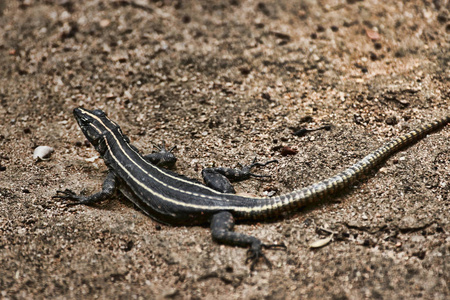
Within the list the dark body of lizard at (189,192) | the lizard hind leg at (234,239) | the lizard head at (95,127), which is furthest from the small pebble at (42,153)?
the lizard hind leg at (234,239)

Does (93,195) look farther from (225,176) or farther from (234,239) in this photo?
(234,239)

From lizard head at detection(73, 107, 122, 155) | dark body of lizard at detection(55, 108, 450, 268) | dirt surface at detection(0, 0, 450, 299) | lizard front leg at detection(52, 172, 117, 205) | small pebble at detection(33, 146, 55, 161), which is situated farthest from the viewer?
small pebble at detection(33, 146, 55, 161)

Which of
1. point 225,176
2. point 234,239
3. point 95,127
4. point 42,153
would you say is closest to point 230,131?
point 225,176

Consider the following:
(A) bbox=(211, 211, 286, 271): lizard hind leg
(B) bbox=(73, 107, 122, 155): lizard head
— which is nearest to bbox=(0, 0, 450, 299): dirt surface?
(A) bbox=(211, 211, 286, 271): lizard hind leg

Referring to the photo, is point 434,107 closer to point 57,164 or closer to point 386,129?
point 386,129

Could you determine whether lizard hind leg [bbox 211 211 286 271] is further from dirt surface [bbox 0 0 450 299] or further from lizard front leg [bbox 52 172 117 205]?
lizard front leg [bbox 52 172 117 205]

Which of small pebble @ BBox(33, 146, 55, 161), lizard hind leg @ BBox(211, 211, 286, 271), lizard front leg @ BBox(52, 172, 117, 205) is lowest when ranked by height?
small pebble @ BBox(33, 146, 55, 161)

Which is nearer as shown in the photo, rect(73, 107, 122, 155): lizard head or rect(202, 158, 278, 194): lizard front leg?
rect(202, 158, 278, 194): lizard front leg
